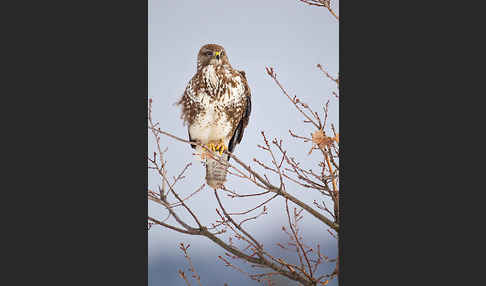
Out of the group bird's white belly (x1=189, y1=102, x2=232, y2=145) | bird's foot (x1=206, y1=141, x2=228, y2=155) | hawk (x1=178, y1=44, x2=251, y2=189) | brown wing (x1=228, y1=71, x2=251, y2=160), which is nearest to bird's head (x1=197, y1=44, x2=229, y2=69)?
hawk (x1=178, y1=44, x2=251, y2=189)

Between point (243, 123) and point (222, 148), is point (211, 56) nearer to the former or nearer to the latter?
point (243, 123)

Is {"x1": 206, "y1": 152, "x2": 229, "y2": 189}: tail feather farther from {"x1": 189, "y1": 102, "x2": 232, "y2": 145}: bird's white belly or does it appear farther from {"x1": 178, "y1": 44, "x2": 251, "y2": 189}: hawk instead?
{"x1": 189, "y1": 102, "x2": 232, "y2": 145}: bird's white belly

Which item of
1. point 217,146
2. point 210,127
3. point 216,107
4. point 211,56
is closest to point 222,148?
point 217,146

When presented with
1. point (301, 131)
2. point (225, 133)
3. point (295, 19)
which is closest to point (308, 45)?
point (295, 19)

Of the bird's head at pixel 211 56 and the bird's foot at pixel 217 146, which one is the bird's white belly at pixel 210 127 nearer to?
the bird's foot at pixel 217 146

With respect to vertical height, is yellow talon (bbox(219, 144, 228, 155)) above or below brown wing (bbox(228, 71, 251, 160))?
below

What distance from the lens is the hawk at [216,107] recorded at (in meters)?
3.42

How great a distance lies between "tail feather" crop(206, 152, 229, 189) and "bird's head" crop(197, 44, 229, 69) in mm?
588

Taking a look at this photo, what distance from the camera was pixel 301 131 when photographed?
3.34 meters

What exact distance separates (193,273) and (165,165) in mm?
657

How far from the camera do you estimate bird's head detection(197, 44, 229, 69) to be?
340 centimetres

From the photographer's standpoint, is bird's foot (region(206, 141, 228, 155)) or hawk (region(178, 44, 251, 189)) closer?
hawk (region(178, 44, 251, 189))

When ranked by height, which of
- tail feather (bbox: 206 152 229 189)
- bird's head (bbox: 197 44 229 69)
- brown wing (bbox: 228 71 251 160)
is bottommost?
tail feather (bbox: 206 152 229 189)

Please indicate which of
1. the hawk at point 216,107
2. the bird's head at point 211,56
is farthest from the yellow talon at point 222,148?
the bird's head at point 211,56
